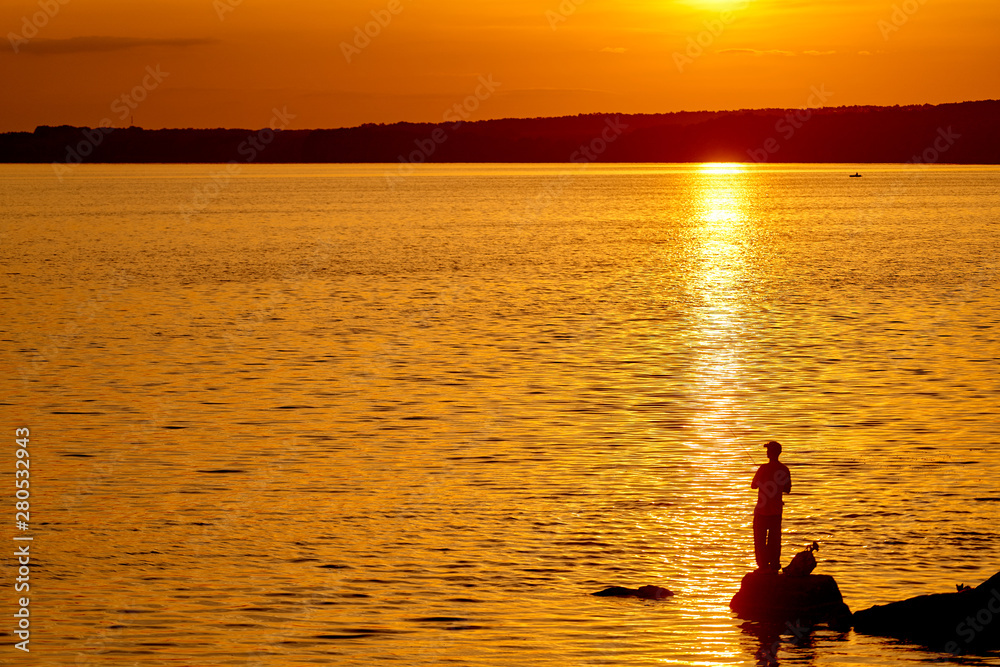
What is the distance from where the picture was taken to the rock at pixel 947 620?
19969 mm

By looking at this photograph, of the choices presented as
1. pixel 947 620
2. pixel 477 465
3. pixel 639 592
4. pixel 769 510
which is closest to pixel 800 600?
pixel 769 510

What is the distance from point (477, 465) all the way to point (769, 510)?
13198mm

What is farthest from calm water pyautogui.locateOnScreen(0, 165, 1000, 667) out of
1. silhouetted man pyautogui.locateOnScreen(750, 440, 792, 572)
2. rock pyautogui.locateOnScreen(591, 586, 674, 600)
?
silhouetted man pyautogui.locateOnScreen(750, 440, 792, 572)

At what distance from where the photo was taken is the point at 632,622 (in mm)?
21531

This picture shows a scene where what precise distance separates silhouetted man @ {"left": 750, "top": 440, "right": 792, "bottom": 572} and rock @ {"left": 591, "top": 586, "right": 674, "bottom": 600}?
5.83 ft

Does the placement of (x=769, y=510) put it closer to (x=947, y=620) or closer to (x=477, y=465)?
(x=947, y=620)

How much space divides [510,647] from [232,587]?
19.7ft

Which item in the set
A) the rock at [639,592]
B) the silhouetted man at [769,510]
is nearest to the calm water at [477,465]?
the rock at [639,592]

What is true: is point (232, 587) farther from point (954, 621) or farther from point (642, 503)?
point (954, 621)

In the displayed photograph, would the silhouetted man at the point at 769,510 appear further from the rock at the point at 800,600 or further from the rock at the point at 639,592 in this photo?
the rock at the point at 639,592

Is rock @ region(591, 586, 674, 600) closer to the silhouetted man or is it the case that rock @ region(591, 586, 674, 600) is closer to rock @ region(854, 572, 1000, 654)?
the silhouetted man

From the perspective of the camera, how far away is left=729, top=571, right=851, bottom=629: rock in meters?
21.2

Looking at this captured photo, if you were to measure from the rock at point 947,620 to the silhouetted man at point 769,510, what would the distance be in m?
1.70

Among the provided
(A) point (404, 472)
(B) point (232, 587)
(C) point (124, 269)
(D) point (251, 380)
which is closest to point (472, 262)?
(C) point (124, 269)
